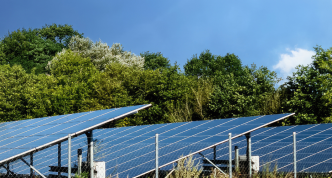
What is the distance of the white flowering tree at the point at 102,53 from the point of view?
5556 centimetres

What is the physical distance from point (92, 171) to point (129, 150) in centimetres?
357

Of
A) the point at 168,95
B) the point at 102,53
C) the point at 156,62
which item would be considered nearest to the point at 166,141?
the point at 168,95

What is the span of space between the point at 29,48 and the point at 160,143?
2171 inches

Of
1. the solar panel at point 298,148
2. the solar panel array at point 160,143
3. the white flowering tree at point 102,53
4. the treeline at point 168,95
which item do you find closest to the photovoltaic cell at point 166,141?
the solar panel array at point 160,143

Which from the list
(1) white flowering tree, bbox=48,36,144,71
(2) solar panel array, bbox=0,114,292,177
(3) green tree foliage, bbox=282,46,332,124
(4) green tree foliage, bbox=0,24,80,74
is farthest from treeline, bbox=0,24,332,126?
(2) solar panel array, bbox=0,114,292,177

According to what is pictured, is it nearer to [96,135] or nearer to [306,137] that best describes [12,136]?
[96,135]

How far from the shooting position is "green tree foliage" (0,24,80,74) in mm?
58281

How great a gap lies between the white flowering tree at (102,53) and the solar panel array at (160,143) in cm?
3967

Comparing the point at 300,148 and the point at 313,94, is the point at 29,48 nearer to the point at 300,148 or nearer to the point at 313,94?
the point at 313,94

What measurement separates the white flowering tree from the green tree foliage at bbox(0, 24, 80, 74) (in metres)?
4.29

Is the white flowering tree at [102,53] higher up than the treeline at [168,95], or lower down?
higher up

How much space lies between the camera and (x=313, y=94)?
125 ft

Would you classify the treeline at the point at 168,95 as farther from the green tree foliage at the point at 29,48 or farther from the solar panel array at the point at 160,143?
the solar panel array at the point at 160,143

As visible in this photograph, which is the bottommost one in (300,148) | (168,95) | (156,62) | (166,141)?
(300,148)
